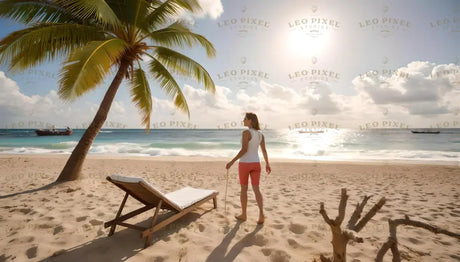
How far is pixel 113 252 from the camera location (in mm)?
2582

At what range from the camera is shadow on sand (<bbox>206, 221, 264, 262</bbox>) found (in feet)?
8.30

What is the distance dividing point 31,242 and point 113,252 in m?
1.19

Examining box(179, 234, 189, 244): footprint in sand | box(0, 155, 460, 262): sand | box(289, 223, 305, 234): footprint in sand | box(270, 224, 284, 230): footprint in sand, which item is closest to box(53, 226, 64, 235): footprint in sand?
box(0, 155, 460, 262): sand

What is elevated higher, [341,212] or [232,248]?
[341,212]

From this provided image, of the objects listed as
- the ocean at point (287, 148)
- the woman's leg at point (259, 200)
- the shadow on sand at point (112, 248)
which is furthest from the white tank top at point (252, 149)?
the ocean at point (287, 148)

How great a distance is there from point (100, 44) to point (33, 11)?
226cm

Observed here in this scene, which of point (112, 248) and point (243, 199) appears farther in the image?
point (243, 199)

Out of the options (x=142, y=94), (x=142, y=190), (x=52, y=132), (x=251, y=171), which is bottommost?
(x=142, y=190)

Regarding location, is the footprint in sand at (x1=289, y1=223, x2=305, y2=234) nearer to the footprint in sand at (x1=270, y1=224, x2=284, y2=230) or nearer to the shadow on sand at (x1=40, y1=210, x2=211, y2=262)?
the footprint in sand at (x1=270, y1=224, x2=284, y2=230)

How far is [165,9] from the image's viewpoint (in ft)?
20.7

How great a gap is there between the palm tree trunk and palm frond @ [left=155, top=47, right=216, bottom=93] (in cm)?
124

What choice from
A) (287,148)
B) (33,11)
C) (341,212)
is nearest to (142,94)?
(33,11)

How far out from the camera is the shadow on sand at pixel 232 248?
2529 millimetres

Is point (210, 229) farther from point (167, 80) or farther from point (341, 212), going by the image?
point (167, 80)
